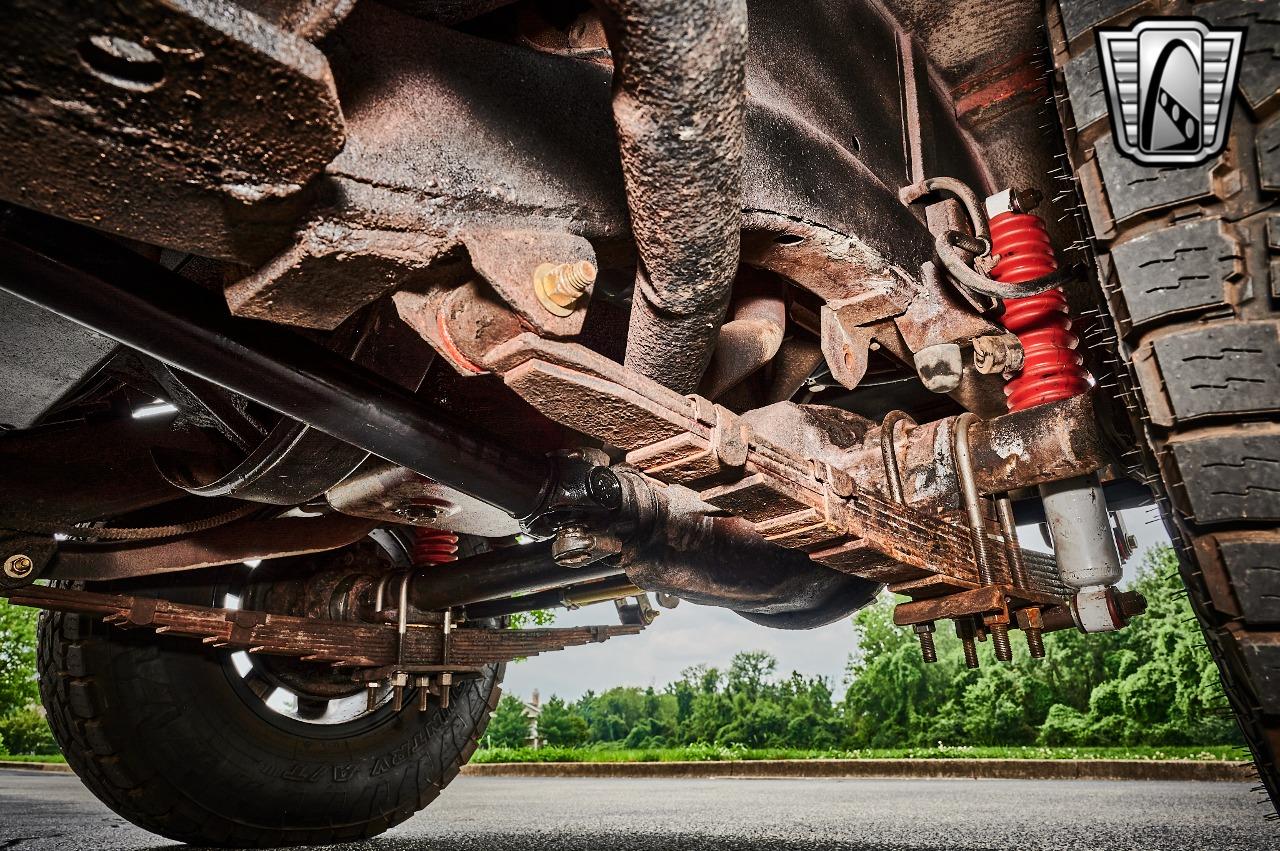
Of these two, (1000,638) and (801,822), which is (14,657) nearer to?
(801,822)

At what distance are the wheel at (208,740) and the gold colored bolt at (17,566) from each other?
54 cm

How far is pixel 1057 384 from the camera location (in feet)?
5.32

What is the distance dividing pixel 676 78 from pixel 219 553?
1.78 m

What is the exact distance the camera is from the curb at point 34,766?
1066cm

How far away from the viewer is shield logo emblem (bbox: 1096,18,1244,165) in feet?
3.44

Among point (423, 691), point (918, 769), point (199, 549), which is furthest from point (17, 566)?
point (918, 769)

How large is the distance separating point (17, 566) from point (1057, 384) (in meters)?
2.29

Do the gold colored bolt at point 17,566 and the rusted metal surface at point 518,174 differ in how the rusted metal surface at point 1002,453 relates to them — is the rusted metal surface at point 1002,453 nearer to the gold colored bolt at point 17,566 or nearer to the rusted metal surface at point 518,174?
the rusted metal surface at point 518,174

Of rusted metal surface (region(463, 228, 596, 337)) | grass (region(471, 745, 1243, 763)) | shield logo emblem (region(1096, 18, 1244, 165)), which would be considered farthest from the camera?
grass (region(471, 745, 1243, 763))

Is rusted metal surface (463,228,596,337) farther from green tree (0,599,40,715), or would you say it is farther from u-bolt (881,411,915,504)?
green tree (0,599,40,715)

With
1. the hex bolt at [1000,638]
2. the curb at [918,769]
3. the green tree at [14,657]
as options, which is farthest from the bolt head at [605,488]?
the green tree at [14,657]

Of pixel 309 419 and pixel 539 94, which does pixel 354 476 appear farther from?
pixel 539 94

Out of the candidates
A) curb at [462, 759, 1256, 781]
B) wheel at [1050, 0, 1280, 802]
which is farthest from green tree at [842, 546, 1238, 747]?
wheel at [1050, 0, 1280, 802]

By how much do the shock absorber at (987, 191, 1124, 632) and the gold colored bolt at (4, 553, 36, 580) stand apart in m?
2.18
